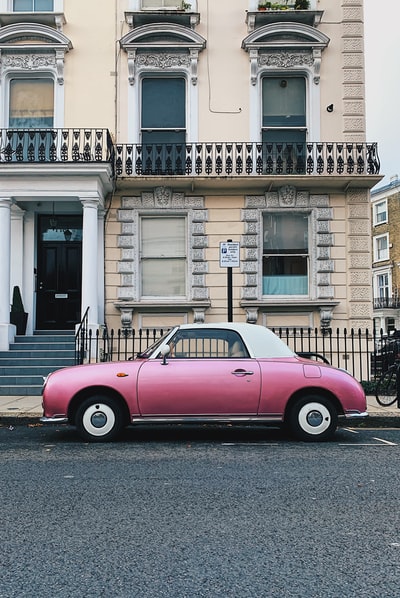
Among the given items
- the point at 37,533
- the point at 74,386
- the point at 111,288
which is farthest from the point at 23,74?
the point at 37,533

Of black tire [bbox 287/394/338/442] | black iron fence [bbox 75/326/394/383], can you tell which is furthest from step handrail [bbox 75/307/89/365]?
black tire [bbox 287/394/338/442]

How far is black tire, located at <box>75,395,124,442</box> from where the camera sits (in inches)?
321

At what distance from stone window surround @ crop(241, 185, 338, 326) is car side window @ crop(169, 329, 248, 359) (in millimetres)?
7713

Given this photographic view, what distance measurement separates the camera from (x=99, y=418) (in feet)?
26.8

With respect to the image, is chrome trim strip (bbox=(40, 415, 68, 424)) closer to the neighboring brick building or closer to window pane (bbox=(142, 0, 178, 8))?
window pane (bbox=(142, 0, 178, 8))

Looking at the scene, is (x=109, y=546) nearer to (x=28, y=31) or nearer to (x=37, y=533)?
(x=37, y=533)

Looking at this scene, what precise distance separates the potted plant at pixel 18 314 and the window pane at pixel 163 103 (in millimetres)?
5478

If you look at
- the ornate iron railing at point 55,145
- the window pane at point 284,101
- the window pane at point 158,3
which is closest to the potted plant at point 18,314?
the ornate iron railing at point 55,145

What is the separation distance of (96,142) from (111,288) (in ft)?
11.9

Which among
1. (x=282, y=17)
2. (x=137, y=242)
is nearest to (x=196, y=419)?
(x=137, y=242)

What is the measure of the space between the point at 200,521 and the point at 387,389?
25.1ft

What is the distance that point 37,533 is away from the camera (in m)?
4.40

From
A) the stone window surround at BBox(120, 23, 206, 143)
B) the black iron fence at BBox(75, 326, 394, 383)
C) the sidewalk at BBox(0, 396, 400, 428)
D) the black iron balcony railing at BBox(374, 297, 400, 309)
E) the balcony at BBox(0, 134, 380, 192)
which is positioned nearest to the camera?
the sidewalk at BBox(0, 396, 400, 428)

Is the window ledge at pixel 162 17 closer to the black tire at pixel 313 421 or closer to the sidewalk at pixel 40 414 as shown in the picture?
the sidewalk at pixel 40 414
